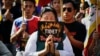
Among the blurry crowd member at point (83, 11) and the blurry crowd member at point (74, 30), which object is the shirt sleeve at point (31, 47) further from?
the blurry crowd member at point (83, 11)

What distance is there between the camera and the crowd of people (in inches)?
159

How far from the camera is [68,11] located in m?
4.07

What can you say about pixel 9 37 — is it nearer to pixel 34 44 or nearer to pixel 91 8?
pixel 34 44

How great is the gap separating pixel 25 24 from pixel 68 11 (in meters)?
0.48

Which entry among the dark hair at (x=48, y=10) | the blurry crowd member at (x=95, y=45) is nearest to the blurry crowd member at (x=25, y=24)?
the dark hair at (x=48, y=10)

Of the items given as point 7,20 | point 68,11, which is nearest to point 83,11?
point 68,11

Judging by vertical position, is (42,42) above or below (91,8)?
below

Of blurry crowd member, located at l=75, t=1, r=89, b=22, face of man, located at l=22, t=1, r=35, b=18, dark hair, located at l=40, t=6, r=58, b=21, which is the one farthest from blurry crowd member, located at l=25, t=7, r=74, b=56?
blurry crowd member, located at l=75, t=1, r=89, b=22

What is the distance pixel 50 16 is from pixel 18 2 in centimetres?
43

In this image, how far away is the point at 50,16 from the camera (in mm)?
4070

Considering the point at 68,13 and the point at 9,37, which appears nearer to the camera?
the point at 68,13

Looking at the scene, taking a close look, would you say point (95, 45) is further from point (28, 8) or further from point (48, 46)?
point (28, 8)

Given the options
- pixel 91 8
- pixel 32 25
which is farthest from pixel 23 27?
pixel 91 8

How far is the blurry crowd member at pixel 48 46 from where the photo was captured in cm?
402
